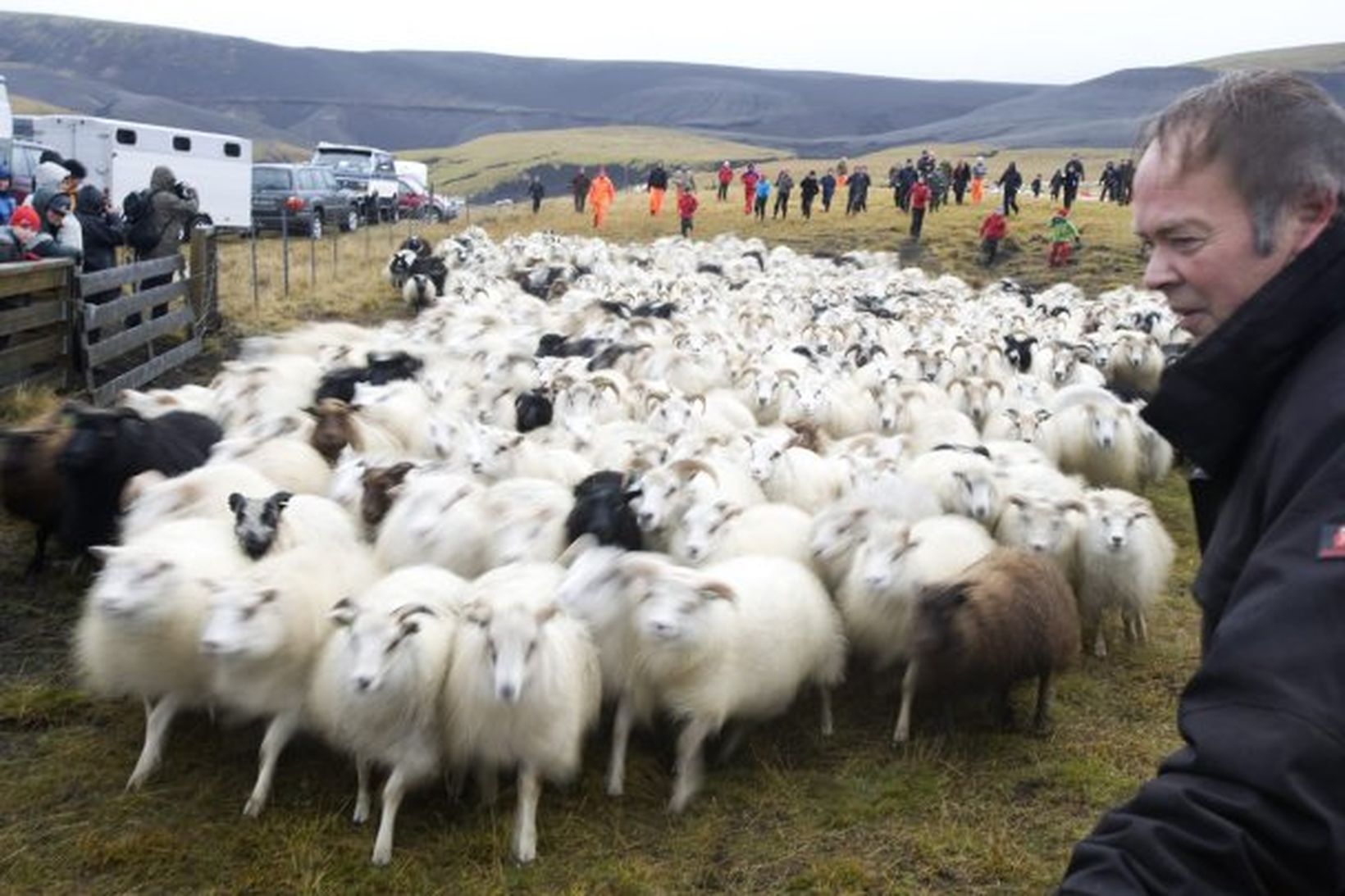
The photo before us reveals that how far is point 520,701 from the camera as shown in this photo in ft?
16.5

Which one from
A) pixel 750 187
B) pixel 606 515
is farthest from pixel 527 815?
pixel 750 187

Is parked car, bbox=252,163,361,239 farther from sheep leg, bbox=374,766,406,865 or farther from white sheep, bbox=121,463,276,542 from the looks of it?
sheep leg, bbox=374,766,406,865

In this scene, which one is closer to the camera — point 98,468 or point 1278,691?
point 1278,691

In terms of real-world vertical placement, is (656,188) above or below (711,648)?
above

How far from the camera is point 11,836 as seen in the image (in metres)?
4.96

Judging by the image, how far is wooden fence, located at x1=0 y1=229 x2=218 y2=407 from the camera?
35.9 feet

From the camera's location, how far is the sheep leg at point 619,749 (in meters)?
5.61

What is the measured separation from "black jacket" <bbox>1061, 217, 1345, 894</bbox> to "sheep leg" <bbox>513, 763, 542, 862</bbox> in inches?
156

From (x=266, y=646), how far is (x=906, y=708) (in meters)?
3.39

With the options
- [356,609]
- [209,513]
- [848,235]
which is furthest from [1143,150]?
[848,235]

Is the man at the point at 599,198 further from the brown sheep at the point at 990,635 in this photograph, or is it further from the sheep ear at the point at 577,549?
the brown sheep at the point at 990,635

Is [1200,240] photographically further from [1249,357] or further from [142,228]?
[142,228]

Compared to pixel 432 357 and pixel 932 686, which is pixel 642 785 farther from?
pixel 432 357

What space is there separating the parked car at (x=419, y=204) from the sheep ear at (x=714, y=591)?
37.8 metres
